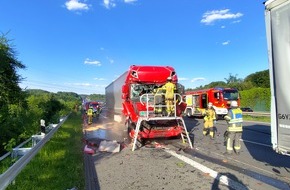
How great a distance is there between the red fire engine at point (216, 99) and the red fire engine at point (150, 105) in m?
15.6

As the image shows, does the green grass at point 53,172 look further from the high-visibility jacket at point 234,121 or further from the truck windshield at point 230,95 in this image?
the truck windshield at point 230,95

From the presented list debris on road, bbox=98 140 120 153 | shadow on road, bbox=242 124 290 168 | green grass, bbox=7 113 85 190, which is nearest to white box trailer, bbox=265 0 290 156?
shadow on road, bbox=242 124 290 168

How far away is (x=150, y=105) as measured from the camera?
13.2m

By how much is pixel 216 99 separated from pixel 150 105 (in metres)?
18.7

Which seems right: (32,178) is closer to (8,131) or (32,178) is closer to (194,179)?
(194,179)

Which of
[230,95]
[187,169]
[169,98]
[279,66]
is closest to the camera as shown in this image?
[279,66]

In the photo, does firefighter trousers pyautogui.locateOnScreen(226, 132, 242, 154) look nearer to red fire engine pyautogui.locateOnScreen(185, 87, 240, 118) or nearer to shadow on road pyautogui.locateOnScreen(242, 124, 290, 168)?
shadow on road pyautogui.locateOnScreen(242, 124, 290, 168)

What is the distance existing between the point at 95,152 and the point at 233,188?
6.40m

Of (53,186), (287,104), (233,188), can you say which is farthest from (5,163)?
(287,104)

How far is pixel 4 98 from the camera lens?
17.3 meters

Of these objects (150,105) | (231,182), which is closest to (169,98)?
(150,105)

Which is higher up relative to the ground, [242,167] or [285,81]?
[285,81]

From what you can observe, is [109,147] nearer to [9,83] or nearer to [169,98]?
[169,98]

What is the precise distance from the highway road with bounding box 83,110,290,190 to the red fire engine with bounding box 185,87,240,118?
17.6 m
